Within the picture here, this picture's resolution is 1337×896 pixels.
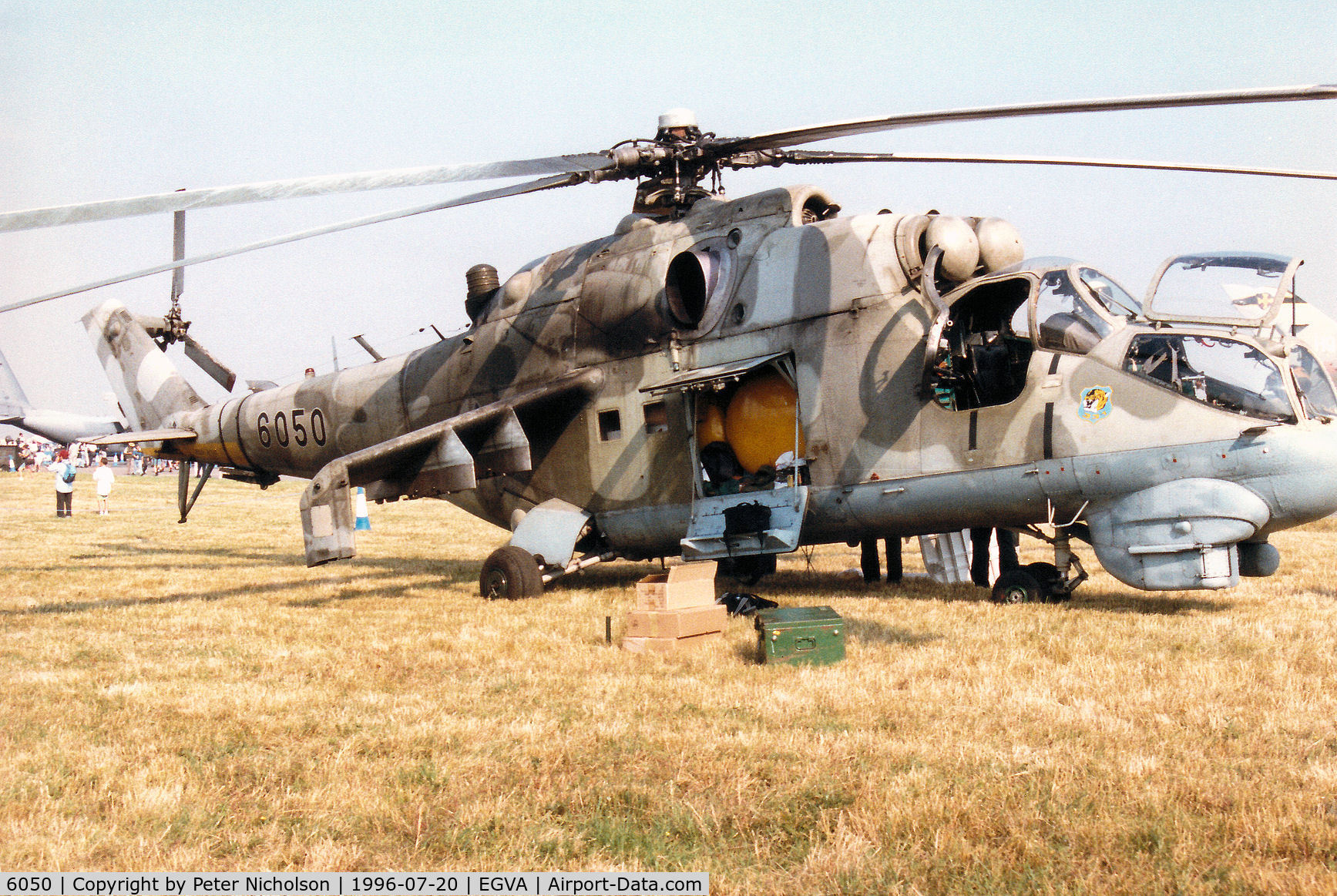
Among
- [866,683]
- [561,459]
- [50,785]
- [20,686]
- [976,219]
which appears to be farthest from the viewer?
[561,459]

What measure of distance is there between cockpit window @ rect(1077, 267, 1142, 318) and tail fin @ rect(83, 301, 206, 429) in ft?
45.9

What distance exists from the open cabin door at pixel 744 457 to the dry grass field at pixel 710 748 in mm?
1303

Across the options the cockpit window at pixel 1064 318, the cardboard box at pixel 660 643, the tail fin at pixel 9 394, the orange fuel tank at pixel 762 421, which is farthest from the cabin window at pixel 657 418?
the tail fin at pixel 9 394

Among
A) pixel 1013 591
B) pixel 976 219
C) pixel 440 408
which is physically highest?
pixel 976 219

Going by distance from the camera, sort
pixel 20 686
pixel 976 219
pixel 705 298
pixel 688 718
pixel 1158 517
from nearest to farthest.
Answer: pixel 688 718 → pixel 20 686 → pixel 1158 517 → pixel 976 219 → pixel 705 298

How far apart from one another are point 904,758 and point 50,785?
384 cm

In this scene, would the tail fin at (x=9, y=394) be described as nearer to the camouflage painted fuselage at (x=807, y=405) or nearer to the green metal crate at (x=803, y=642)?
the camouflage painted fuselage at (x=807, y=405)

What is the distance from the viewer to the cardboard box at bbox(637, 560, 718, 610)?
798 cm

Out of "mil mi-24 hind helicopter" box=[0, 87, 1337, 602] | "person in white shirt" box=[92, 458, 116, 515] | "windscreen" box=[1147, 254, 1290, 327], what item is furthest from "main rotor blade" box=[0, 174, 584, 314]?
"person in white shirt" box=[92, 458, 116, 515]

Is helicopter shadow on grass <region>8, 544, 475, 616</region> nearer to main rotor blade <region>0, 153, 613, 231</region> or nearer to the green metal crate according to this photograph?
main rotor blade <region>0, 153, 613, 231</region>

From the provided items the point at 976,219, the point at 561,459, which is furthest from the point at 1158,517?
the point at 561,459

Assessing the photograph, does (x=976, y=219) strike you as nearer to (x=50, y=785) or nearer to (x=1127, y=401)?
(x=1127, y=401)

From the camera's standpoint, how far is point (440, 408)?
13625 millimetres

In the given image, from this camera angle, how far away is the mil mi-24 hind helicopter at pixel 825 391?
8570mm
